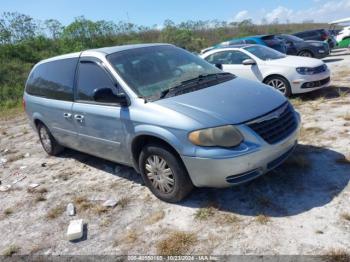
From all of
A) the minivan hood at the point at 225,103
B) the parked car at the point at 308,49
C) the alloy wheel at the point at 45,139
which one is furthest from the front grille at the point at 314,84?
the parked car at the point at 308,49

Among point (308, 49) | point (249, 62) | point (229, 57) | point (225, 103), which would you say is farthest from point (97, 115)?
point (308, 49)

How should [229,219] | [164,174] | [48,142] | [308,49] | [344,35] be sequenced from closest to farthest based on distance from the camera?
[229,219]
[164,174]
[48,142]
[308,49]
[344,35]

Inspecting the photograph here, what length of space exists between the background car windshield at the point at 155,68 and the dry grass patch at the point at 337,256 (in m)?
2.37

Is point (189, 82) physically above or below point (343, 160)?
above

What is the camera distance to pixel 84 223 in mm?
4066

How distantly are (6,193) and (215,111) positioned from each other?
11.6ft

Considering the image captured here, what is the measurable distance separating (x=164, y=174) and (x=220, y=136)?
88cm

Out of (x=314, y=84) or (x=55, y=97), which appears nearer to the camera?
(x=55, y=97)

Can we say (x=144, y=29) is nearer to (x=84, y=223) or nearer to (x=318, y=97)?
(x=318, y=97)

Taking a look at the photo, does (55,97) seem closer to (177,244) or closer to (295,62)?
(177,244)

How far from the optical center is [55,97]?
5488mm

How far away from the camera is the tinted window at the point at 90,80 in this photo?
447 centimetres

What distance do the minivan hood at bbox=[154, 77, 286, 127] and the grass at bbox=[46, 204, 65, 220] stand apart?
188cm

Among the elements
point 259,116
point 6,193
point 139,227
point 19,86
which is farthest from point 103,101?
point 19,86
